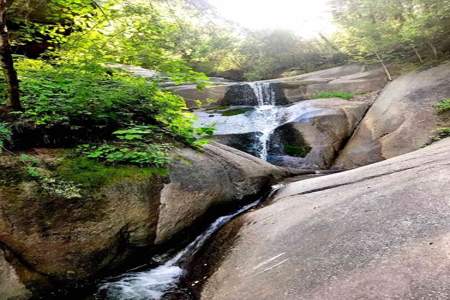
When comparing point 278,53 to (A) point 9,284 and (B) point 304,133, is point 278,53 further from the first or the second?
(A) point 9,284

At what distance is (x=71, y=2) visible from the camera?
5148 mm

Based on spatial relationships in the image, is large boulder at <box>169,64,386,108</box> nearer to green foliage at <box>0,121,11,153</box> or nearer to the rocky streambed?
the rocky streambed

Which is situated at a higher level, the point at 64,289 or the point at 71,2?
the point at 71,2

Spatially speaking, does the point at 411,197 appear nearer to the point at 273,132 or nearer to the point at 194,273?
the point at 194,273

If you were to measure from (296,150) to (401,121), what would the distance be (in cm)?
319

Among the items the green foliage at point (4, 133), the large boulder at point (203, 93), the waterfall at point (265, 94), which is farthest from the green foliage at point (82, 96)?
the waterfall at point (265, 94)

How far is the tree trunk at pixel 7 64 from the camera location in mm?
4387

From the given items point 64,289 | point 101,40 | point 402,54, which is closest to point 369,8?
point 402,54

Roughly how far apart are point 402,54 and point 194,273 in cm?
1361

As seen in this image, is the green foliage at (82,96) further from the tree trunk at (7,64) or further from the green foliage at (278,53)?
the green foliage at (278,53)

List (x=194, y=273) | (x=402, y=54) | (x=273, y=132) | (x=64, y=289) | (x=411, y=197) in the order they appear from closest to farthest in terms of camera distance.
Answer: (x=411, y=197) < (x=64, y=289) < (x=194, y=273) < (x=273, y=132) < (x=402, y=54)

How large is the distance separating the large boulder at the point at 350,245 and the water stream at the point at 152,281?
0.95 feet

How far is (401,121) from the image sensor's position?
10.4 meters

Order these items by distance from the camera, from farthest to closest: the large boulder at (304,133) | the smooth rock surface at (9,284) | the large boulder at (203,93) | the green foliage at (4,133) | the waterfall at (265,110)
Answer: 1. the large boulder at (203,93)
2. the waterfall at (265,110)
3. the large boulder at (304,133)
4. the green foliage at (4,133)
5. the smooth rock surface at (9,284)
